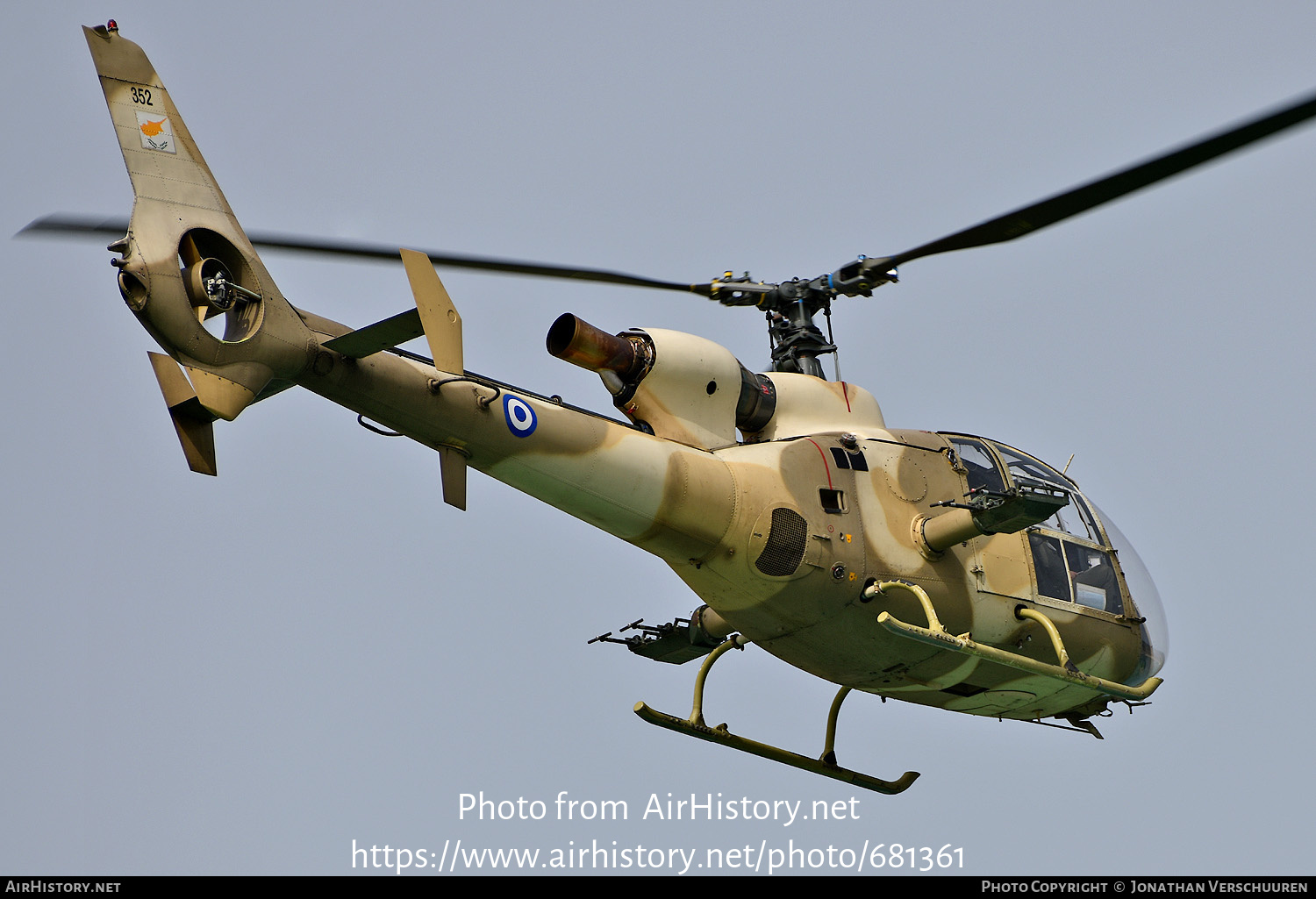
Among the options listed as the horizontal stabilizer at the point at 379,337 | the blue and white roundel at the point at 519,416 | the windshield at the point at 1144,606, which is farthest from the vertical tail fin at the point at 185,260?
the windshield at the point at 1144,606

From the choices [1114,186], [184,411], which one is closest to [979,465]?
[1114,186]

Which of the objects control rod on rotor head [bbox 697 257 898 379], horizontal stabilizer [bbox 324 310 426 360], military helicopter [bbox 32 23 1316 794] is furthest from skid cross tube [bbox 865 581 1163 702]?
horizontal stabilizer [bbox 324 310 426 360]

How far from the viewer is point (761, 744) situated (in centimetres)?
1525

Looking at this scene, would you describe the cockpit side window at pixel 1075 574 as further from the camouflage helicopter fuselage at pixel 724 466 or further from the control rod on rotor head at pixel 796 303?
the control rod on rotor head at pixel 796 303

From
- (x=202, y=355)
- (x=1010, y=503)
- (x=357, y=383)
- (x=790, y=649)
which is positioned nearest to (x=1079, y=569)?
(x=1010, y=503)

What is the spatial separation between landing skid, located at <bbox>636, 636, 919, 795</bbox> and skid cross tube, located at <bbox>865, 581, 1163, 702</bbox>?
2359 millimetres

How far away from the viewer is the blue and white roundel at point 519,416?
1207cm

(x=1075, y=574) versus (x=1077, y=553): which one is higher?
(x=1077, y=553)

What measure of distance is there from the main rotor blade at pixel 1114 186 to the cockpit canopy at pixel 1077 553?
227 centimetres

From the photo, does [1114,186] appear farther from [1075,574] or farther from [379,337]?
[379,337]

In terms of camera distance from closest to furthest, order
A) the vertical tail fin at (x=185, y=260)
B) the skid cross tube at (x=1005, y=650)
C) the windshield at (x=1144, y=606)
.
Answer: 1. the vertical tail fin at (x=185, y=260)
2. the skid cross tube at (x=1005, y=650)
3. the windshield at (x=1144, y=606)

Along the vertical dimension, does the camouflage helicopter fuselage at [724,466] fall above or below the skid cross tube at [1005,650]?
above

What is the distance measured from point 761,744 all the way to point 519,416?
198 inches

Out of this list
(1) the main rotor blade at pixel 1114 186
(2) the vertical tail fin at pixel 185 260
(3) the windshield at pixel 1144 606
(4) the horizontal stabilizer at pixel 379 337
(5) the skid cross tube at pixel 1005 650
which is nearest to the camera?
(2) the vertical tail fin at pixel 185 260
